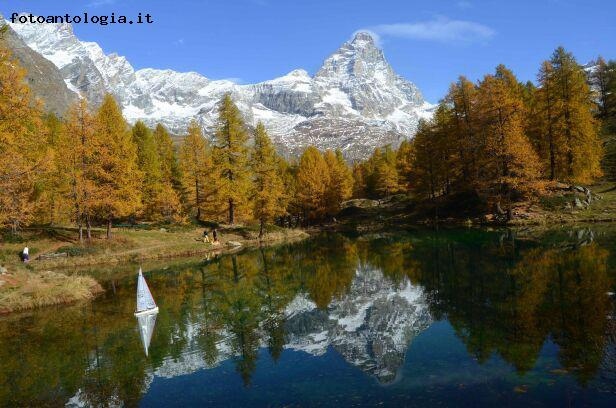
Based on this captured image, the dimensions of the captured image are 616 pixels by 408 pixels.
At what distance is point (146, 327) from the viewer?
1984 cm

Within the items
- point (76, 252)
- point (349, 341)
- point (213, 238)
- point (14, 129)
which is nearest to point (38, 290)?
point (14, 129)

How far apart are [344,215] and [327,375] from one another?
Answer: 73086 millimetres

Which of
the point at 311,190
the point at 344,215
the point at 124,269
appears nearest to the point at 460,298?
the point at 124,269

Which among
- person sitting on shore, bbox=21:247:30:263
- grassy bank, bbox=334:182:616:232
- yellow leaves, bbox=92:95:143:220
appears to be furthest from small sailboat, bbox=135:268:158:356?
grassy bank, bbox=334:182:616:232

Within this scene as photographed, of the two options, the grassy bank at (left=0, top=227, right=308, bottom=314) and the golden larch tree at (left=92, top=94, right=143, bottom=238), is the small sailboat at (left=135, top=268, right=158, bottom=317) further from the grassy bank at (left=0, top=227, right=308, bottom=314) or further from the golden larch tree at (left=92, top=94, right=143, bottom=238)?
the golden larch tree at (left=92, top=94, right=143, bottom=238)

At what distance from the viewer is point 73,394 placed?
13.2 meters

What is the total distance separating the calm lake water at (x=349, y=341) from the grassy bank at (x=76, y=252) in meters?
1.96

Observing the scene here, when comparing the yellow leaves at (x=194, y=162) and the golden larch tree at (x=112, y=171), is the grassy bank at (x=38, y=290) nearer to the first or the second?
the golden larch tree at (x=112, y=171)

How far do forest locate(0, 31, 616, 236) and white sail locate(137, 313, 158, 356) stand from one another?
13075 mm

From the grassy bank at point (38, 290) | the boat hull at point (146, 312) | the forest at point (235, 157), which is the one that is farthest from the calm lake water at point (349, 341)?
the forest at point (235, 157)

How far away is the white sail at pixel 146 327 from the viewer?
695 inches

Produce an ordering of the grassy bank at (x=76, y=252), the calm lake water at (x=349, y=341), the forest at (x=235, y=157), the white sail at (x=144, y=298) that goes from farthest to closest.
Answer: the forest at (x=235, y=157) → the grassy bank at (x=76, y=252) → the white sail at (x=144, y=298) → the calm lake water at (x=349, y=341)

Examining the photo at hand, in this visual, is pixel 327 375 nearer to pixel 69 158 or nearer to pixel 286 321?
pixel 286 321

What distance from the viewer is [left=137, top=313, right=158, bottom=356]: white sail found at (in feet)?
57.9
